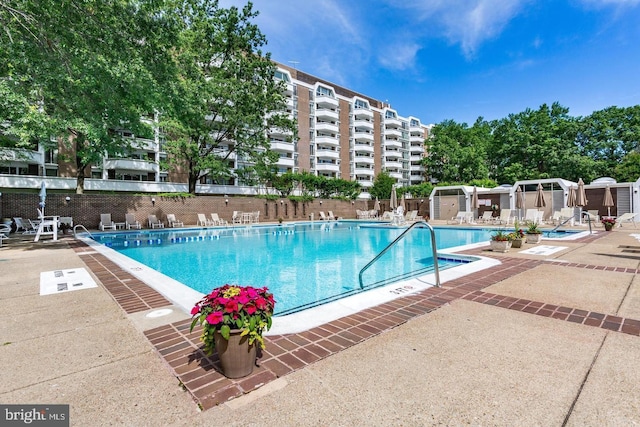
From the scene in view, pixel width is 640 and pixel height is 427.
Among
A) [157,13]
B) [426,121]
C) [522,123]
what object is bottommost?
[157,13]

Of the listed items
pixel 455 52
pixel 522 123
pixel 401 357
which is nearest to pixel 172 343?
pixel 401 357

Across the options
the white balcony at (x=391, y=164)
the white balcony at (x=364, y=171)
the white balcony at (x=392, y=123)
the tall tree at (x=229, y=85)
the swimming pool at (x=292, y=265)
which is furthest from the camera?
the white balcony at (x=392, y=123)

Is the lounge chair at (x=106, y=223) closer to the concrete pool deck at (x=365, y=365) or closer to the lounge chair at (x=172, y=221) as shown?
the lounge chair at (x=172, y=221)

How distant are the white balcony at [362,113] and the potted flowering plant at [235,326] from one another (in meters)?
54.5

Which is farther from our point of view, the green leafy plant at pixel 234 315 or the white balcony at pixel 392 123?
the white balcony at pixel 392 123

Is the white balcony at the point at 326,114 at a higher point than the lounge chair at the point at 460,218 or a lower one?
higher

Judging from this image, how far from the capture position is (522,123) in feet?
141

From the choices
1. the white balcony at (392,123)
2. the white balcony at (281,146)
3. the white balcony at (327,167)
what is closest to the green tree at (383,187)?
the white balcony at (327,167)

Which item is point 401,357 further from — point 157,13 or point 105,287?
point 157,13

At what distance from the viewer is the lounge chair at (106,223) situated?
58.0ft

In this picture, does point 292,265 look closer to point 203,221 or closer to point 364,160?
point 203,221

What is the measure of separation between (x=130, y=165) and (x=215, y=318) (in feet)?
104

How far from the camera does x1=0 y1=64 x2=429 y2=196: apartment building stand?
3168 cm

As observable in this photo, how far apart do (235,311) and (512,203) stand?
2657 cm
